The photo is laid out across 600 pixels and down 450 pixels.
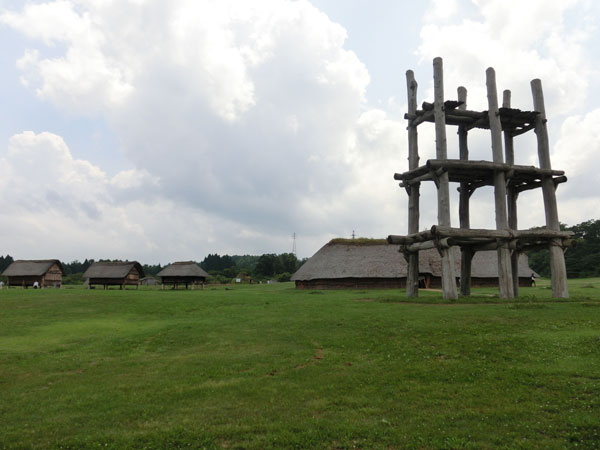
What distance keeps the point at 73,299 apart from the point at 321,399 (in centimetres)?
2703

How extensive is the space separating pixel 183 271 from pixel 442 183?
4463 cm


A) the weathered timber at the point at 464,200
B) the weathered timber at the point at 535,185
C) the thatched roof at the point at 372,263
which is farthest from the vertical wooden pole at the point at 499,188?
the thatched roof at the point at 372,263

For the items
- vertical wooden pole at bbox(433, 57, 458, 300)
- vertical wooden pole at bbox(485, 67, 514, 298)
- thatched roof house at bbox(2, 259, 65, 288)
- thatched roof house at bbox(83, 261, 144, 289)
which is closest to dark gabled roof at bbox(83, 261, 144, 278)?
thatched roof house at bbox(83, 261, 144, 289)

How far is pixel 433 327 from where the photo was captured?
48.0 feet

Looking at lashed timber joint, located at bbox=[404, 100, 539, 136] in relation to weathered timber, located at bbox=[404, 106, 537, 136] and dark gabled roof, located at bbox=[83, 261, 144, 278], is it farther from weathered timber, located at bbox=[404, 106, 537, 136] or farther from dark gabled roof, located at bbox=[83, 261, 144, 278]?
dark gabled roof, located at bbox=[83, 261, 144, 278]

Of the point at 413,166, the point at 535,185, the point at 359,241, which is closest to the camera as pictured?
the point at 535,185

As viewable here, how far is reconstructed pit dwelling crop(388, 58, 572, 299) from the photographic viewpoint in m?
24.1

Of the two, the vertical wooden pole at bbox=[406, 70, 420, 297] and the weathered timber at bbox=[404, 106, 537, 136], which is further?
the vertical wooden pole at bbox=[406, 70, 420, 297]

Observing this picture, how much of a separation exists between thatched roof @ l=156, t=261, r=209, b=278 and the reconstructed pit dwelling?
127 ft

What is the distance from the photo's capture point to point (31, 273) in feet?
201

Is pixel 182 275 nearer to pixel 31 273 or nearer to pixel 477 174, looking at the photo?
pixel 31 273

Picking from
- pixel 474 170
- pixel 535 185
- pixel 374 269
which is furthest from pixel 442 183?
pixel 374 269

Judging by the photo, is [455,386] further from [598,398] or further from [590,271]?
[590,271]

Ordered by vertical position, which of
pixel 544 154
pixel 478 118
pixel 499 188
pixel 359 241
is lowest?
pixel 359 241
